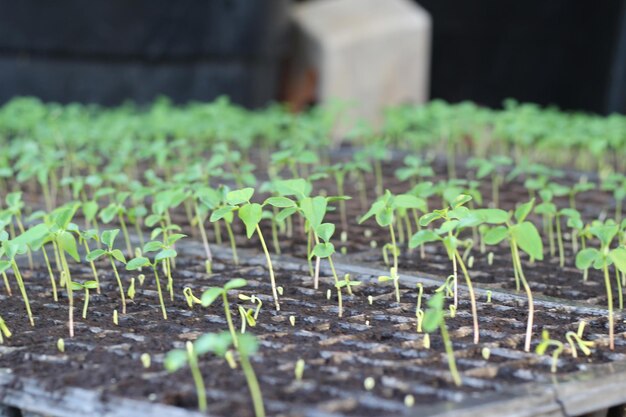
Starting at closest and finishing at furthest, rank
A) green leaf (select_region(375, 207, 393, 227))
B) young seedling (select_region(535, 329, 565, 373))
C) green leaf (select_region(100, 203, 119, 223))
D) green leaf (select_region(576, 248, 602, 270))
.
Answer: young seedling (select_region(535, 329, 565, 373)), green leaf (select_region(576, 248, 602, 270)), green leaf (select_region(375, 207, 393, 227)), green leaf (select_region(100, 203, 119, 223))

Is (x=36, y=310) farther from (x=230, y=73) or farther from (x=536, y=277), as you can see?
(x=230, y=73)

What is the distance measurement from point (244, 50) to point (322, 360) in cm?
495

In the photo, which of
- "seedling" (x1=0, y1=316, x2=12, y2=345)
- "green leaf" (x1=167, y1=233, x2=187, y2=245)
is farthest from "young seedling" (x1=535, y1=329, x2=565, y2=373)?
"seedling" (x1=0, y1=316, x2=12, y2=345)

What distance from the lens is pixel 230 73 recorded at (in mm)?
6582

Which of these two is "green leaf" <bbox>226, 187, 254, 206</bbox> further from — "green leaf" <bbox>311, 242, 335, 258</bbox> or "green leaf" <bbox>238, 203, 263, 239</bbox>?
"green leaf" <bbox>311, 242, 335, 258</bbox>

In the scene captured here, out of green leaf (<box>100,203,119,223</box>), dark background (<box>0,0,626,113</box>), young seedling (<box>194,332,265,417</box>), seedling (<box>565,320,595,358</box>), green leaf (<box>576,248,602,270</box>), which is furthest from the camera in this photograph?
dark background (<box>0,0,626,113</box>)

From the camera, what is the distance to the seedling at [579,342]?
192 centimetres

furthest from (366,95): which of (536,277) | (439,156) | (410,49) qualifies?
(536,277)

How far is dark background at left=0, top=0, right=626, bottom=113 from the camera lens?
593 cm

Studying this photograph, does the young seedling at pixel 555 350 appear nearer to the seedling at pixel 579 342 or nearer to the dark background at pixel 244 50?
the seedling at pixel 579 342

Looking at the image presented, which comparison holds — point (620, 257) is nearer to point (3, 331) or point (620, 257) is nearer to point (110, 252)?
point (110, 252)

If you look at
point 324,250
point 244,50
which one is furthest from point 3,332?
point 244,50

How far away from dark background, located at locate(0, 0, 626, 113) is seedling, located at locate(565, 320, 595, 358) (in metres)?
4.37

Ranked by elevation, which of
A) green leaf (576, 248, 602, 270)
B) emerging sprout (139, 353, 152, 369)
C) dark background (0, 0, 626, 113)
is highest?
dark background (0, 0, 626, 113)
